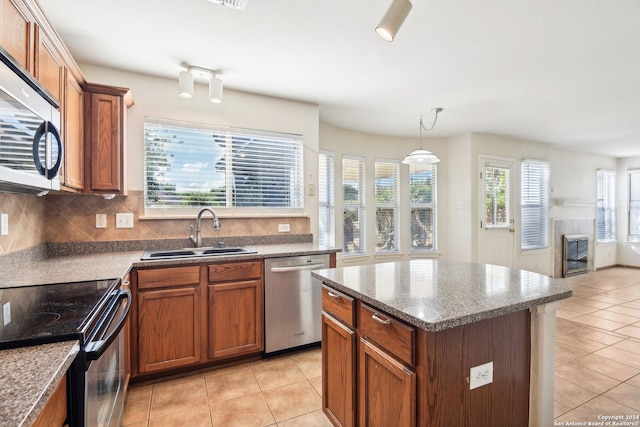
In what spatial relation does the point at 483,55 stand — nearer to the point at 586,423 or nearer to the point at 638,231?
the point at 586,423

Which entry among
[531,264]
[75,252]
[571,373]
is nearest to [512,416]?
[571,373]

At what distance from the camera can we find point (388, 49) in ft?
8.00

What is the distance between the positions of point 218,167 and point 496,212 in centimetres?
438

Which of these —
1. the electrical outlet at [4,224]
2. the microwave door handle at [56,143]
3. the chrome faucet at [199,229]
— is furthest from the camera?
the chrome faucet at [199,229]

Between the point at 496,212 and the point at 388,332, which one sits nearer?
the point at 388,332

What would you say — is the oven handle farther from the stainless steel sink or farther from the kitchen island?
the stainless steel sink

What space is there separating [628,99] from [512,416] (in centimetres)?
396

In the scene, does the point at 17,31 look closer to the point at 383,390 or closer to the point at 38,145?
the point at 38,145

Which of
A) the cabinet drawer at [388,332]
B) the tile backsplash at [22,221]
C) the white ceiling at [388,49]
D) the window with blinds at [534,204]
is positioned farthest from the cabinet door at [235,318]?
the window with blinds at [534,204]

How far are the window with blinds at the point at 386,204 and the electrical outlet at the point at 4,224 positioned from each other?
421 cm

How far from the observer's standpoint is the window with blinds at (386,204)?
5055 millimetres

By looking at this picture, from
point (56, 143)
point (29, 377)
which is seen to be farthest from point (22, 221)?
point (29, 377)

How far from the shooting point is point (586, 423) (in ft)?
6.22

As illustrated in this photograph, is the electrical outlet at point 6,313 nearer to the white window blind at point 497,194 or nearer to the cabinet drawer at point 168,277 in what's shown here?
the cabinet drawer at point 168,277
